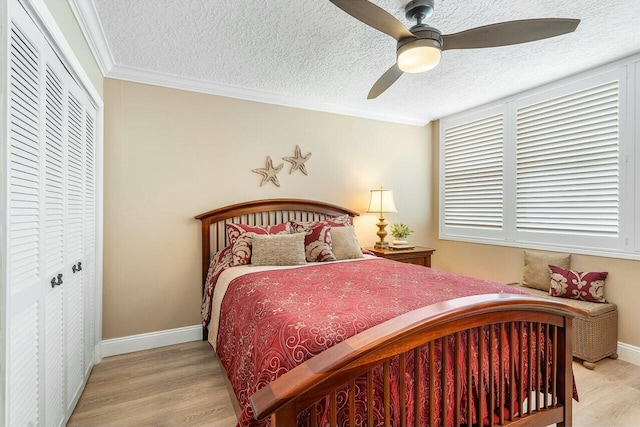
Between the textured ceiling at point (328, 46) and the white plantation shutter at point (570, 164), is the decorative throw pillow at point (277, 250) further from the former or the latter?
the white plantation shutter at point (570, 164)

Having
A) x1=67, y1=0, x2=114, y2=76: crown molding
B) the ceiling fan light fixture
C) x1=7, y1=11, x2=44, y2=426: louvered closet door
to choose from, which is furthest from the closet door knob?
the ceiling fan light fixture

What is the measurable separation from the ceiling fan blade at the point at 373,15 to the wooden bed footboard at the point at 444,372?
4.55 ft

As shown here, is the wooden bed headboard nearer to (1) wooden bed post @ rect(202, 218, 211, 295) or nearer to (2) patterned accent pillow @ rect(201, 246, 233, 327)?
(1) wooden bed post @ rect(202, 218, 211, 295)

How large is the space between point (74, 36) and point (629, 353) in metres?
4.66

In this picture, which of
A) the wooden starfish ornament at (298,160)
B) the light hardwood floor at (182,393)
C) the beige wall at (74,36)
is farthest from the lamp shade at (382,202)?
the beige wall at (74,36)

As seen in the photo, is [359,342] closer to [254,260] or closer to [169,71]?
[254,260]

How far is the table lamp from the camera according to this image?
12.2ft

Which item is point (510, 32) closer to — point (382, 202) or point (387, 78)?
A: point (387, 78)

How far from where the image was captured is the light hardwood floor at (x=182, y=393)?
1.88m

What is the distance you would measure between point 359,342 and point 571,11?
2.49 metres

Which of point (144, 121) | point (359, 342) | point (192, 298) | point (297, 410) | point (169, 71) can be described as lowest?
point (192, 298)

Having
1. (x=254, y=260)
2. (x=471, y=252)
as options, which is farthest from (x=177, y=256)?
(x=471, y=252)

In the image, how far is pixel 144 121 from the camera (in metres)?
2.84

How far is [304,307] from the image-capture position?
150 centimetres
